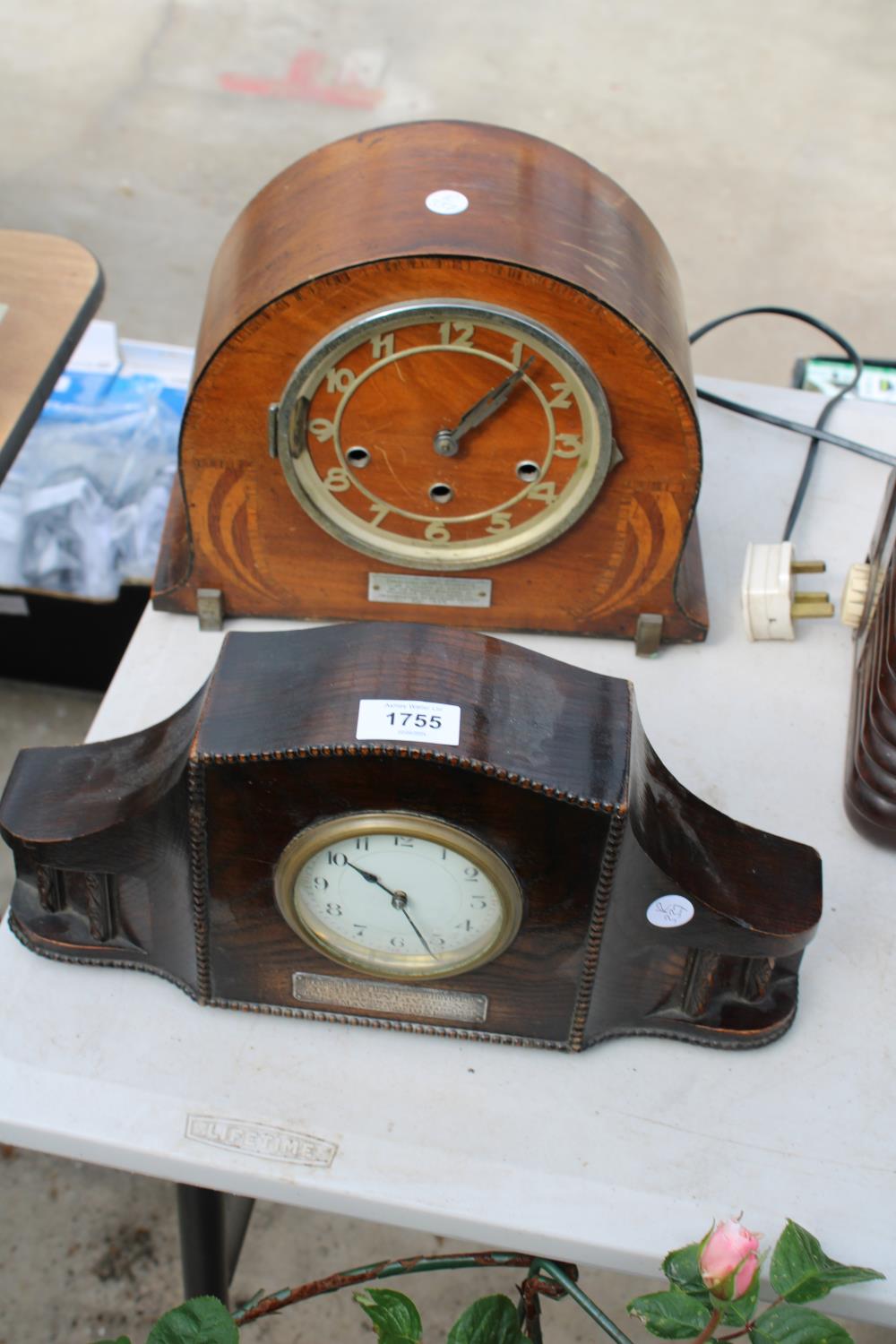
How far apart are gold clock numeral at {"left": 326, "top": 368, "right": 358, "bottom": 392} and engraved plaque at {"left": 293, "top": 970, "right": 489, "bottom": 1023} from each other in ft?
1.52

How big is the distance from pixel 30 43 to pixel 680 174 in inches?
59.5

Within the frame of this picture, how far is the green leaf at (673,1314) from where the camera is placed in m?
0.69

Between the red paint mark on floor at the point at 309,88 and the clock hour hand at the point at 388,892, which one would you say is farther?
the red paint mark on floor at the point at 309,88

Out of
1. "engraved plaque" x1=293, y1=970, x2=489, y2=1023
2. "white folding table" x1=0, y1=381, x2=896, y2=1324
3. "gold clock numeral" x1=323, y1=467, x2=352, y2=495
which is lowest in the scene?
"white folding table" x1=0, y1=381, x2=896, y2=1324

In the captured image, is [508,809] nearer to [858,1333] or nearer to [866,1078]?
[866,1078]

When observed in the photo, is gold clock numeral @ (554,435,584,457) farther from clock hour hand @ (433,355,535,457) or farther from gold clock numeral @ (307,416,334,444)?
gold clock numeral @ (307,416,334,444)

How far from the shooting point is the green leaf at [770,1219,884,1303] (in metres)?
0.73

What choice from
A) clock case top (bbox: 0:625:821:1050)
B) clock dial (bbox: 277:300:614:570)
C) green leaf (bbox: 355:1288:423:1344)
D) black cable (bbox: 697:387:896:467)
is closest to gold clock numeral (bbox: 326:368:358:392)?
clock dial (bbox: 277:300:614:570)

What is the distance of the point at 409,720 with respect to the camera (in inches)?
31.2

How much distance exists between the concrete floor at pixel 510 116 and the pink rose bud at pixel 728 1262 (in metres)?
1.99

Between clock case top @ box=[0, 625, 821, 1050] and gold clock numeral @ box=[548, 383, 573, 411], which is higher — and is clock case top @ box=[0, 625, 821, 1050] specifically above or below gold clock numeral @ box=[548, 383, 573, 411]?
below

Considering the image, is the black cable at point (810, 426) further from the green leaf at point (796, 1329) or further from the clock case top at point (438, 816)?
the green leaf at point (796, 1329)

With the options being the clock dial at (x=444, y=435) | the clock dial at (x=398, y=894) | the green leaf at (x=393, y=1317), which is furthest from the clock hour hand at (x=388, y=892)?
the clock dial at (x=444, y=435)

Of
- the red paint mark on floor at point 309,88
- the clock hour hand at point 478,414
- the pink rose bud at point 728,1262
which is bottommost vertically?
the red paint mark on floor at point 309,88
